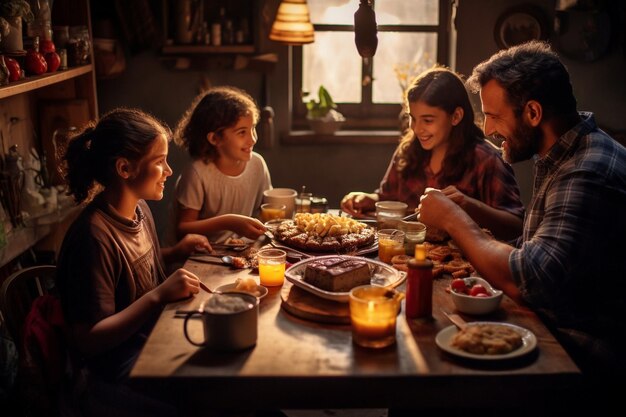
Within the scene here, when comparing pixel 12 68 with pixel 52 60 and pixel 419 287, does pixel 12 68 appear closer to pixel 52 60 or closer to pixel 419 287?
pixel 52 60

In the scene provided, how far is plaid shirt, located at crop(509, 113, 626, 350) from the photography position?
193cm

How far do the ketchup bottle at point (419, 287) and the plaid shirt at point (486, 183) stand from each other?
1155mm

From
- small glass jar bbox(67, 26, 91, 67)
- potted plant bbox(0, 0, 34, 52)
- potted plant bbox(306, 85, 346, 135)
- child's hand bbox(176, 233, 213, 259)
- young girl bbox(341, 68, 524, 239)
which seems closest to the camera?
child's hand bbox(176, 233, 213, 259)

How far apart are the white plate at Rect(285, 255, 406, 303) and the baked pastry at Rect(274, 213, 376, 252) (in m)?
0.28

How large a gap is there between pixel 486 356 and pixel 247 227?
1323 millimetres

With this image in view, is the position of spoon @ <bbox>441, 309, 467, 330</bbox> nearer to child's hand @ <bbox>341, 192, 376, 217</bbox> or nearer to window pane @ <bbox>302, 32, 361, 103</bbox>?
child's hand @ <bbox>341, 192, 376, 217</bbox>

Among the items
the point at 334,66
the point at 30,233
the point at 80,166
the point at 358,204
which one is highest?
the point at 334,66

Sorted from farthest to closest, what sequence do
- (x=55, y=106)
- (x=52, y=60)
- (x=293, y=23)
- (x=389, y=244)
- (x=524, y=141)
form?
(x=293, y=23) < (x=55, y=106) < (x=52, y=60) < (x=389, y=244) < (x=524, y=141)

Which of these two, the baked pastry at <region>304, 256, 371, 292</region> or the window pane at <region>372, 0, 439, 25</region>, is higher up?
the window pane at <region>372, 0, 439, 25</region>

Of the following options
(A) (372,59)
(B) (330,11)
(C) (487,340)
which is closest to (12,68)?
(C) (487,340)

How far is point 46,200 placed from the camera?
11.3ft

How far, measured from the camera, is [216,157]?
328 cm

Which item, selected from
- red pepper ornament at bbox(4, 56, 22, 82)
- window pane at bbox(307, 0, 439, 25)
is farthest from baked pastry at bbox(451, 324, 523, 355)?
window pane at bbox(307, 0, 439, 25)

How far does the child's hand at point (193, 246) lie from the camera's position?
2580mm
